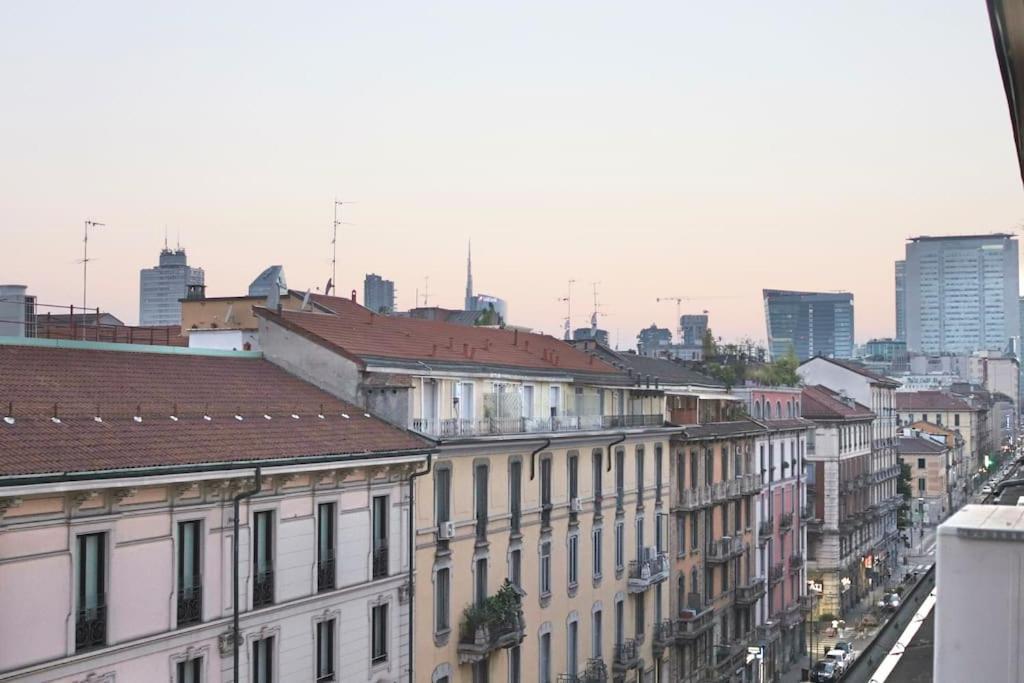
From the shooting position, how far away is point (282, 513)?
25578 mm

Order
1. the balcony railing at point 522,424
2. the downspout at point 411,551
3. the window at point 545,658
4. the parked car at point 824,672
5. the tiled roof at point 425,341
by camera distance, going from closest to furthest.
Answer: the downspout at point 411,551 → the balcony railing at point 522,424 → the tiled roof at point 425,341 → the window at point 545,658 → the parked car at point 824,672

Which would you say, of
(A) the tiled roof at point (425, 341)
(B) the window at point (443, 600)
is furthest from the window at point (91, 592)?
(B) the window at point (443, 600)

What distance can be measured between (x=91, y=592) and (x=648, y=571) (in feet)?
94.0

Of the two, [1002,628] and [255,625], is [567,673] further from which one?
[1002,628]

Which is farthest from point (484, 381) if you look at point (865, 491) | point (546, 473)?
point (865, 491)

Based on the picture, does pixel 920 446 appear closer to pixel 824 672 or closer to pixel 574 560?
pixel 824 672

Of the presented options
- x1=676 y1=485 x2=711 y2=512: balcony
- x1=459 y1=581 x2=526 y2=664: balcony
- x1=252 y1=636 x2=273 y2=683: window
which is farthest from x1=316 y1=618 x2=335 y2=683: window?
x1=676 y1=485 x2=711 y2=512: balcony

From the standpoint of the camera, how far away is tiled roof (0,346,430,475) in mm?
20734

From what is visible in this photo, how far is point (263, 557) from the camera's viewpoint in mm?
25297

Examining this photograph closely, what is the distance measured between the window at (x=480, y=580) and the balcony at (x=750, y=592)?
1085 inches

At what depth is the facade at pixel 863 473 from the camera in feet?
275

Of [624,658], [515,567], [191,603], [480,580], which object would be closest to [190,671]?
[191,603]

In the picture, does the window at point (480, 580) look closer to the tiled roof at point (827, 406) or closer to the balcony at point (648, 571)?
the balcony at point (648, 571)

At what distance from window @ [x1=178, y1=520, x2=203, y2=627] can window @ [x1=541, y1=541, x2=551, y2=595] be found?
16.7 meters
